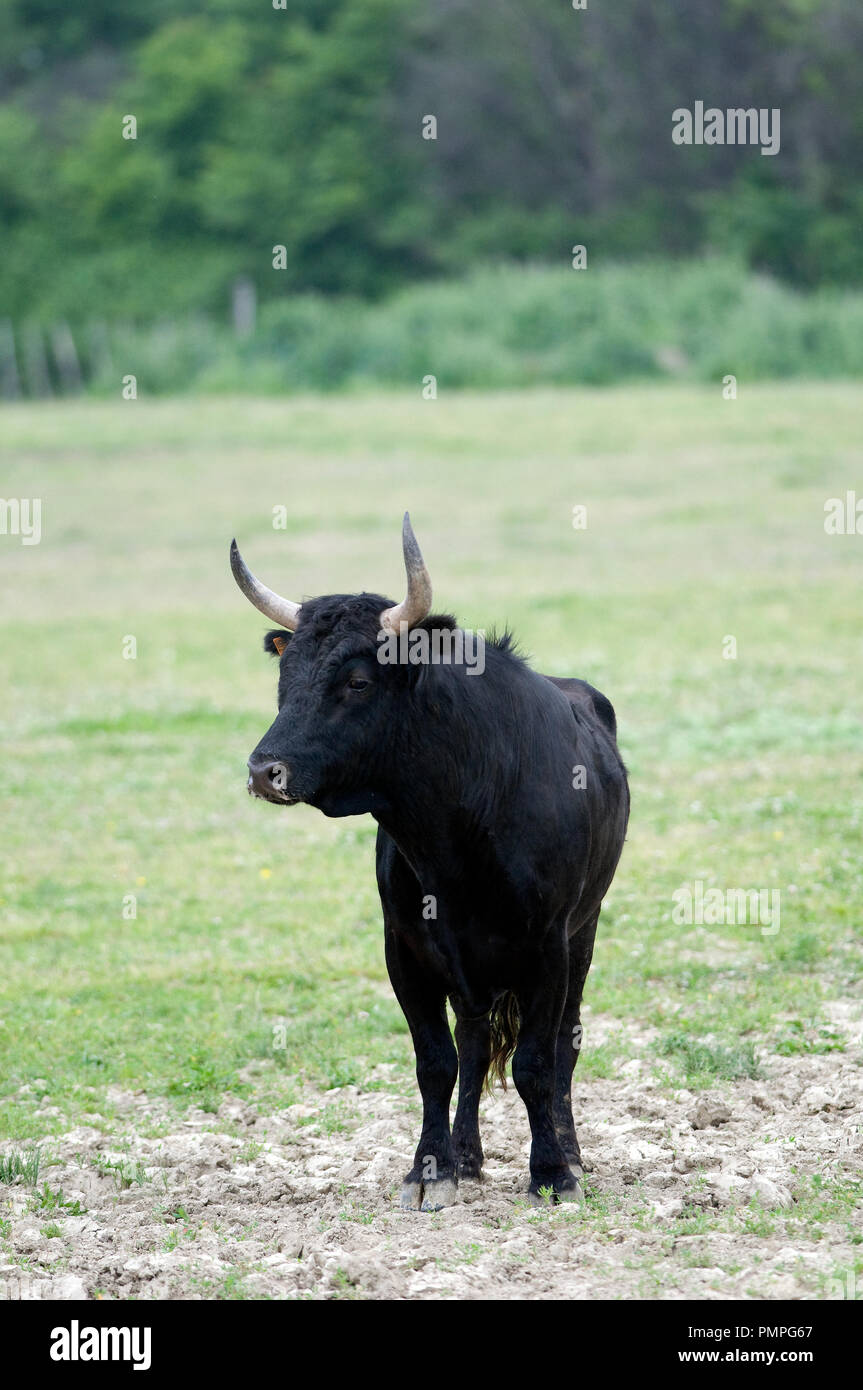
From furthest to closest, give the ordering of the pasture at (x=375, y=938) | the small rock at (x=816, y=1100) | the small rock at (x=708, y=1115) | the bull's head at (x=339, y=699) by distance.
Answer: the small rock at (x=816, y=1100)
the small rock at (x=708, y=1115)
the pasture at (x=375, y=938)
the bull's head at (x=339, y=699)

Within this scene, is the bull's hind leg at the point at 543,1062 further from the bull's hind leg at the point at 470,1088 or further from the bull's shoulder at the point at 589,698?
the bull's shoulder at the point at 589,698

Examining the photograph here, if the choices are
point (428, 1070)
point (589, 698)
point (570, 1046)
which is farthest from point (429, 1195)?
point (589, 698)

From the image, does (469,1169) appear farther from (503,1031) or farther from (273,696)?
(273,696)

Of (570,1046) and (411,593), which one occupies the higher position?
(411,593)

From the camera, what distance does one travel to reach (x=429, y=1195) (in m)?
6.68

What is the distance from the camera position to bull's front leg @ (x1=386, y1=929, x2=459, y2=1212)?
6.69 metres

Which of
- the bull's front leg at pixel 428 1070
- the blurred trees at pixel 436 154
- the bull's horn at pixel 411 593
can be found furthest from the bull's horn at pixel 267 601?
the blurred trees at pixel 436 154

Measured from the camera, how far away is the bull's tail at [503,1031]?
7.07 m

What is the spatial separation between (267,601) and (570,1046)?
2.24m

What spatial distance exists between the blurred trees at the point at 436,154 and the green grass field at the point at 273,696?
24.1 m

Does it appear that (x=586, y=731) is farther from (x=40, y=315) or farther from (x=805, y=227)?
(x=40, y=315)

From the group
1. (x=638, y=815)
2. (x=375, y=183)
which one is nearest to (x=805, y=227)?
(x=375, y=183)

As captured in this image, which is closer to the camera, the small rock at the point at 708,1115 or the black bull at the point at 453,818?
the black bull at the point at 453,818

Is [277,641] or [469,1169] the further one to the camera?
[469,1169]
